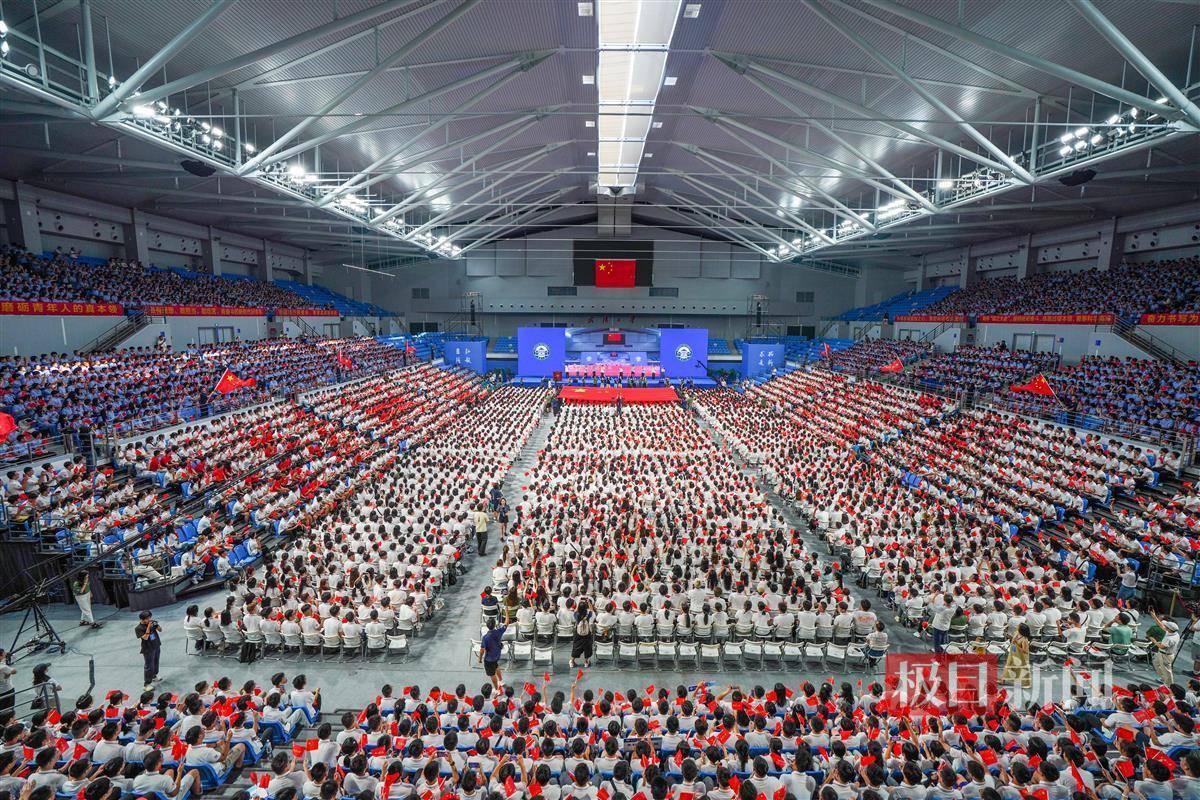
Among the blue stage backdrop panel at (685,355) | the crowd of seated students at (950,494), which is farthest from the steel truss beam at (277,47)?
the blue stage backdrop panel at (685,355)

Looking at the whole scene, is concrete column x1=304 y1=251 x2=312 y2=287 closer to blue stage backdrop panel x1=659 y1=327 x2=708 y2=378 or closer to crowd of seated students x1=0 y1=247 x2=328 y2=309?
crowd of seated students x1=0 y1=247 x2=328 y2=309

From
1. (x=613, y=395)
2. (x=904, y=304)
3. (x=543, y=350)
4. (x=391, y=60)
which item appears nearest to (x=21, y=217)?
(x=391, y=60)

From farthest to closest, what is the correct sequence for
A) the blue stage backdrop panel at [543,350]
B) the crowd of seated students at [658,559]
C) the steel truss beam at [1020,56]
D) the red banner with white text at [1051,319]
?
the blue stage backdrop panel at [543,350] < the red banner with white text at [1051,319] < the steel truss beam at [1020,56] < the crowd of seated students at [658,559]

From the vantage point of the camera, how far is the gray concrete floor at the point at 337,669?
8633 millimetres

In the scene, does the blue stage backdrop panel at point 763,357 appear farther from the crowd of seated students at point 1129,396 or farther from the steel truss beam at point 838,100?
the steel truss beam at point 838,100

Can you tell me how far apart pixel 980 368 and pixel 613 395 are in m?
19.8

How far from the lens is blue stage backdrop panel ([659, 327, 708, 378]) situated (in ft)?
139

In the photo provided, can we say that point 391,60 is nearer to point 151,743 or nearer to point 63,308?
point 151,743

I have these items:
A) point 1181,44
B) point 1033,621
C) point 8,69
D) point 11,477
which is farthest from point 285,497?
point 1181,44

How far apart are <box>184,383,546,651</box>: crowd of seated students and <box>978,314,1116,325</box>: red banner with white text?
86.5ft

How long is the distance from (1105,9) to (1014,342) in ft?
73.7

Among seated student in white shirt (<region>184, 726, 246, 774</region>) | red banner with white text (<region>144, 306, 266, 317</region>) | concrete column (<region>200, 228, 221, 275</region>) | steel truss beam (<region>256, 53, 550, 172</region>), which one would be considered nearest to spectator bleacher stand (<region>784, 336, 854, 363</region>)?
steel truss beam (<region>256, 53, 550, 172</region>)

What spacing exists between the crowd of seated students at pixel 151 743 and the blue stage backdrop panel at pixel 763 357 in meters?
41.3

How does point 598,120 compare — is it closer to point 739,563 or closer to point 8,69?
point 8,69
